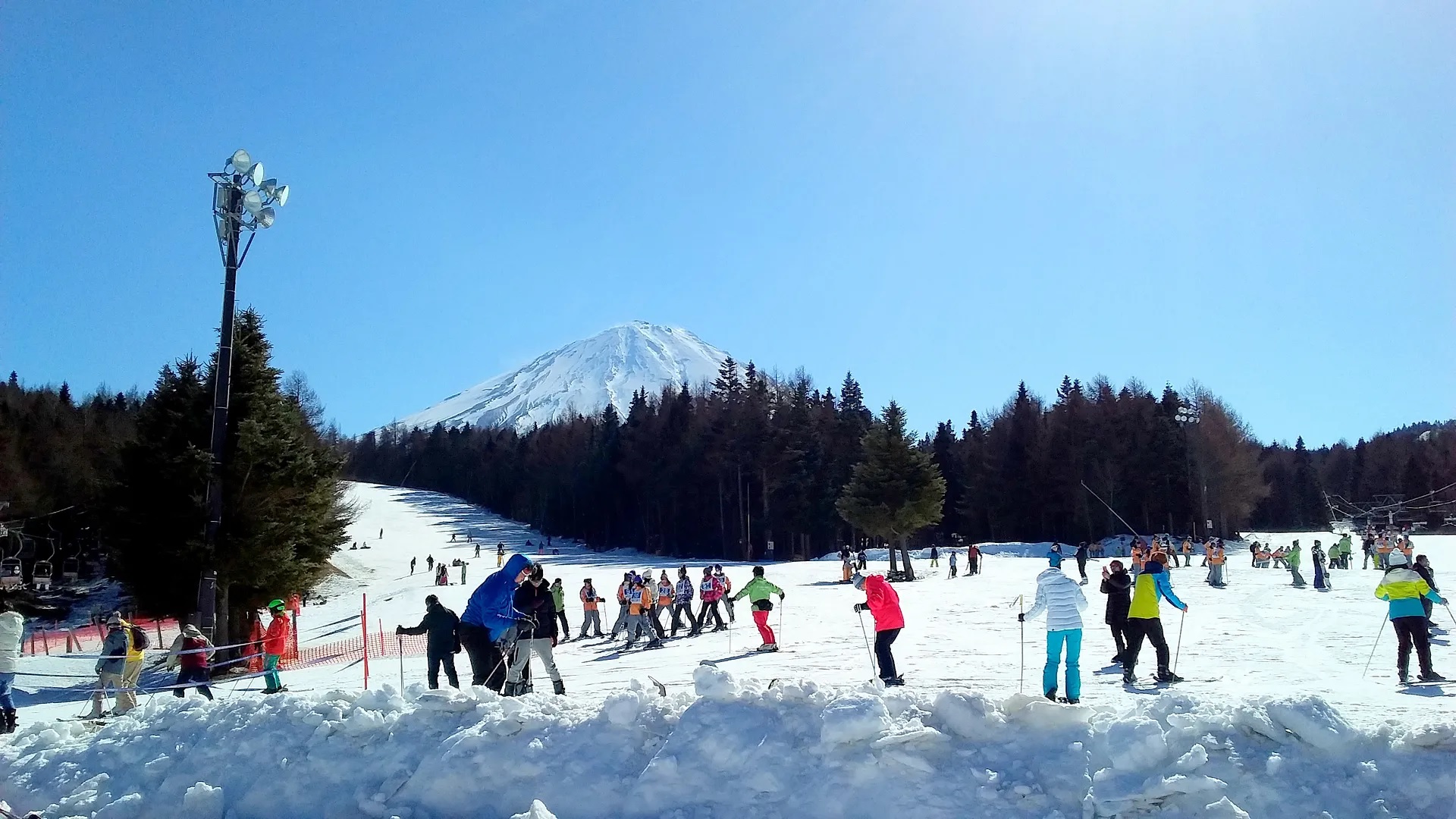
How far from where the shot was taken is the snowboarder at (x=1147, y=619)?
9.98 meters

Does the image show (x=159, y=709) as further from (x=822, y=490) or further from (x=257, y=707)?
(x=822, y=490)

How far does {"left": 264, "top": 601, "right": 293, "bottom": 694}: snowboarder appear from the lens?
11.5 meters

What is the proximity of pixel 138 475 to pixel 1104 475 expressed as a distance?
6060 cm

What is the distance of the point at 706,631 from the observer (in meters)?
19.3

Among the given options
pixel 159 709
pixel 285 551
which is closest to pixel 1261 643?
pixel 159 709

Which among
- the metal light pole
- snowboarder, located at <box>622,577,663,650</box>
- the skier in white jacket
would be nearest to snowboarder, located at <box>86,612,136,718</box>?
snowboarder, located at <box>622,577,663,650</box>

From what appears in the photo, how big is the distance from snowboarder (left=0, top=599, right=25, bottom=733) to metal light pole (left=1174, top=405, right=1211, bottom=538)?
190 ft

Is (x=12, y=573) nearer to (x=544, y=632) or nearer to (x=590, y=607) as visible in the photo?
(x=590, y=607)

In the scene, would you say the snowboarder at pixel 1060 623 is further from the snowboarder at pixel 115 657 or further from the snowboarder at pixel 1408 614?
the snowboarder at pixel 115 657

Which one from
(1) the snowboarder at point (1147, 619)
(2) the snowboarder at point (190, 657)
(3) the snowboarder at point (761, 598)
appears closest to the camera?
(1) the snowboarder at point (1147, 619)

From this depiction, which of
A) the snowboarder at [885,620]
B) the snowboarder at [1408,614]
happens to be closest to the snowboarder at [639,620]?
the snowboarder at [885,620]

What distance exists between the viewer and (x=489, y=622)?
9695 millimetres

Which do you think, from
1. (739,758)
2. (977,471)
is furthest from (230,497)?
(977,471)

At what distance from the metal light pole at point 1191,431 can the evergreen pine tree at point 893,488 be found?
25.2 metres
